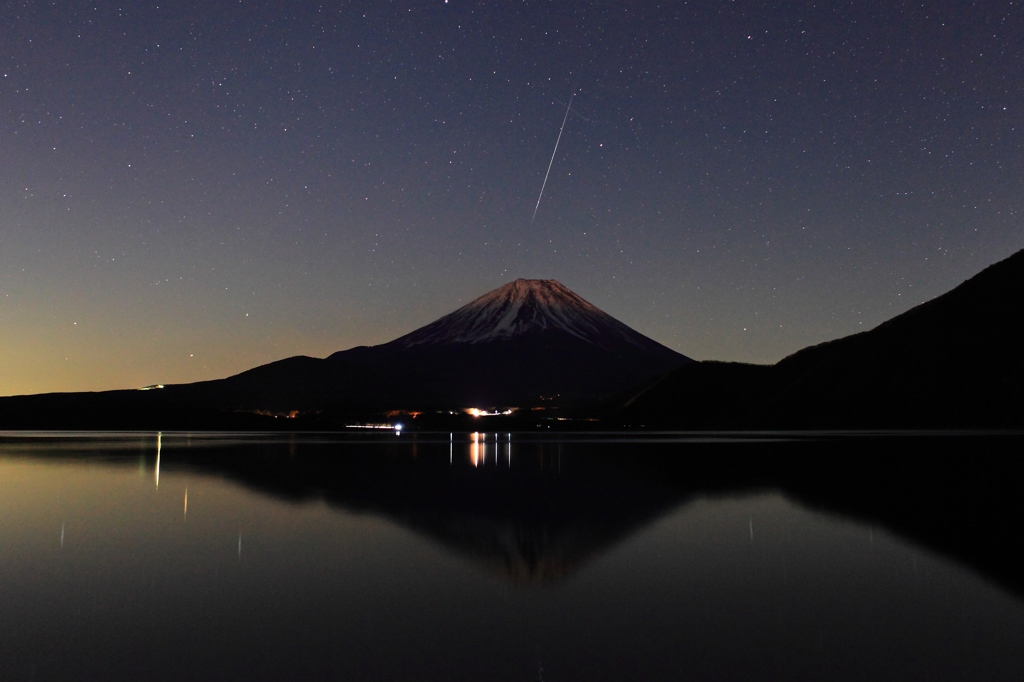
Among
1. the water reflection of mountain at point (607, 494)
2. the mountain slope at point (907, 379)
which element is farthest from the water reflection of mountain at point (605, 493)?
the mountain slope at point (907, 379)

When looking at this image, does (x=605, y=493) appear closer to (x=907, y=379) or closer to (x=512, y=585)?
(x=512, y=585)

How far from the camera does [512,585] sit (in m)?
11.2

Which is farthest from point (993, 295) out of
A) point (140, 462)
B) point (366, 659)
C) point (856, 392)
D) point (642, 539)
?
point (366, 659)

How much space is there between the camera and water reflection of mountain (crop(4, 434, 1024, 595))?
1441cm

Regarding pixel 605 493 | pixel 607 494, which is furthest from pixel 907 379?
pixel 607 494

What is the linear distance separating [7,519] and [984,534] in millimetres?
18872

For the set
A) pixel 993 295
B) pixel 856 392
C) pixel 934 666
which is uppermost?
pixel 993 295

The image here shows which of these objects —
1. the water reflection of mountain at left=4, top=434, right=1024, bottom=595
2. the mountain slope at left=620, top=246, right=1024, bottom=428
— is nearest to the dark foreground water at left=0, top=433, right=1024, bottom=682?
the water reflection of mountain at left=4, top=434, right=1024, bottom=595

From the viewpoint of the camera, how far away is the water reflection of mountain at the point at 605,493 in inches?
567

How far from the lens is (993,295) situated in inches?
5369

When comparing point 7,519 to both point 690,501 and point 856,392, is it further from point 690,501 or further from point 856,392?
point 856,392

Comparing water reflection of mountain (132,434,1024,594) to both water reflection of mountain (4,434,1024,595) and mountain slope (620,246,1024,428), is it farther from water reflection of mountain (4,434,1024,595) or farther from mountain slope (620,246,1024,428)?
mountain slope (620,246,1024,428)

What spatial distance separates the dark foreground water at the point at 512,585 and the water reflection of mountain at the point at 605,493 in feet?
0.45

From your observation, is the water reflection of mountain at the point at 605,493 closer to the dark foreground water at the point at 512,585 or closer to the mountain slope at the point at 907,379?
the dark foreground water at the point at 512,585
